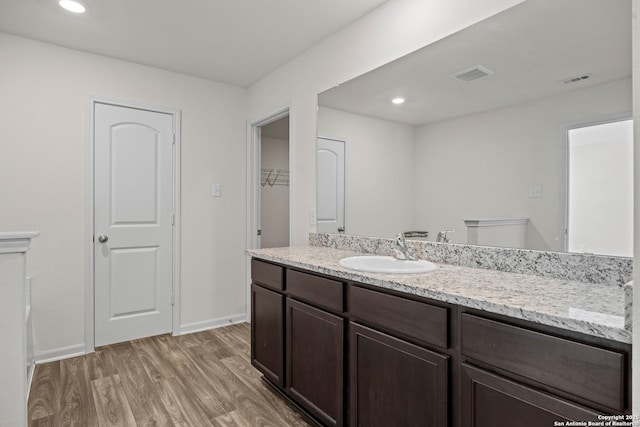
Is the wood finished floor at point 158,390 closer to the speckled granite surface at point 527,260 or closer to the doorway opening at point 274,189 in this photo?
the speckled granite surface at point 527,260

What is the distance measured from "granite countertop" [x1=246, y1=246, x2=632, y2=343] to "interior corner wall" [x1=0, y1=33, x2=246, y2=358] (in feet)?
6.77

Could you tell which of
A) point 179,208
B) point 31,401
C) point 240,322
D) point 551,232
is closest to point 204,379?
point 31,401

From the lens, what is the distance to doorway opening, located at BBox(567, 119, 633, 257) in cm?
126

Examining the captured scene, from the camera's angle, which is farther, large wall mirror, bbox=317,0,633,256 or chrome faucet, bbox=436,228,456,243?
chrome faucet, bbox=436,228,456,243

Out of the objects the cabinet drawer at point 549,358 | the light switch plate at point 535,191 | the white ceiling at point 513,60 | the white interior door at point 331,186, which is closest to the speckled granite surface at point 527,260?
the light switch plate at point 535,191

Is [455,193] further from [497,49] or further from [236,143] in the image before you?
[236,143]

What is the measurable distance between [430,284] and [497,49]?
44.9 inches

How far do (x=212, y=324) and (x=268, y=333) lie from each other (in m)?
1.55

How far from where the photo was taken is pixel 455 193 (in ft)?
6.22

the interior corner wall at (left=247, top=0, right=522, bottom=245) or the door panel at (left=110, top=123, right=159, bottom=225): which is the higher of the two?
the interior corner wall at (left=247, top=0, right=522, bottom=245)

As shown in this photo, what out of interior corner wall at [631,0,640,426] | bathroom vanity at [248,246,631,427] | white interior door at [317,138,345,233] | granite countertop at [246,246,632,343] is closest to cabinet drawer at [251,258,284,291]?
bathroom vanity at [248,246,631,427]

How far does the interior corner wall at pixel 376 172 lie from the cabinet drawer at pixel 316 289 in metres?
0.63

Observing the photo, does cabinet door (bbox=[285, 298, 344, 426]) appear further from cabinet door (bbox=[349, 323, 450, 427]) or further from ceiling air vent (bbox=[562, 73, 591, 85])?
ceiling air vent (bbox=[562, 73, 591, 85])

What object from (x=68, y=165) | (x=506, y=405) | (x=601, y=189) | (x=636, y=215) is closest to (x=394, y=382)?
(x=506, y=405)
